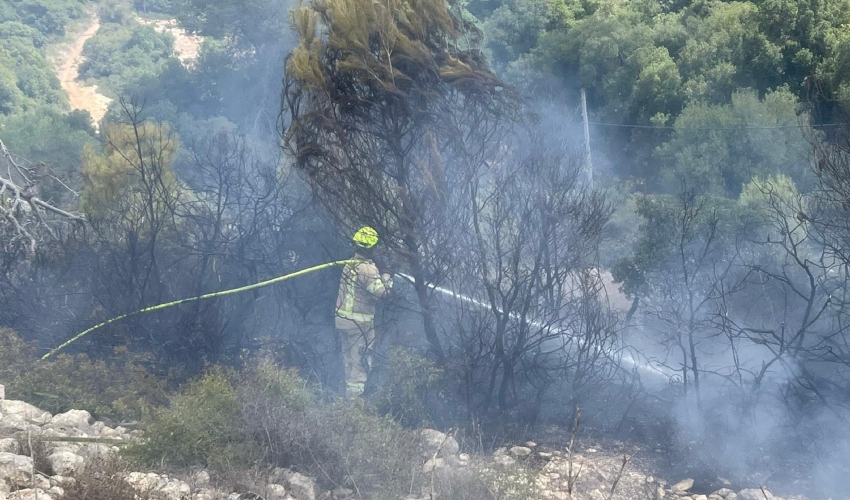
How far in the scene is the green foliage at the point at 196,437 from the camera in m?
6.49

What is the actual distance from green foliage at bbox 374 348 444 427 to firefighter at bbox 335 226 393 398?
22.5 inches

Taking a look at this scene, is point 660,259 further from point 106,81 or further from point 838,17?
point 106,81

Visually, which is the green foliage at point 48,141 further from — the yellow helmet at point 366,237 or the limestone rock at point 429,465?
the limestone rock at point 429,465

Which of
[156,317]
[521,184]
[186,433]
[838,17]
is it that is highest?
[838,17]

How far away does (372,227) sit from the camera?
25.4 ft

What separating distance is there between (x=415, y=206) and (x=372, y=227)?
427 millimetres

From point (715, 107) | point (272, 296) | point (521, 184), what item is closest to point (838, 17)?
point (715, 107)

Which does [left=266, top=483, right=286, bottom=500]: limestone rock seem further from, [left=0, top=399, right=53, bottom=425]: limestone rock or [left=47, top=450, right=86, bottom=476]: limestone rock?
[left=0, top=399, right=53, bottom=425]: limestone rock

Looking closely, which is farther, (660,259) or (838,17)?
(838,17)

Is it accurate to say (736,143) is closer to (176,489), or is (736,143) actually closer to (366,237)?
(366,237)

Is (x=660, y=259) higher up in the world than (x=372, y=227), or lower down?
higher up

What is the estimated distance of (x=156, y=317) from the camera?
367 inches

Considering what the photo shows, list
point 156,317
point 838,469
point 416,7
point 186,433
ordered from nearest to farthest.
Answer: point 186,433 → point 838,469 → point 416,7 → point 156,317

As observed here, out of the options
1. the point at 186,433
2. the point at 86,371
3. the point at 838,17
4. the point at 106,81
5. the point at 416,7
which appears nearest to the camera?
the point at 186,433
